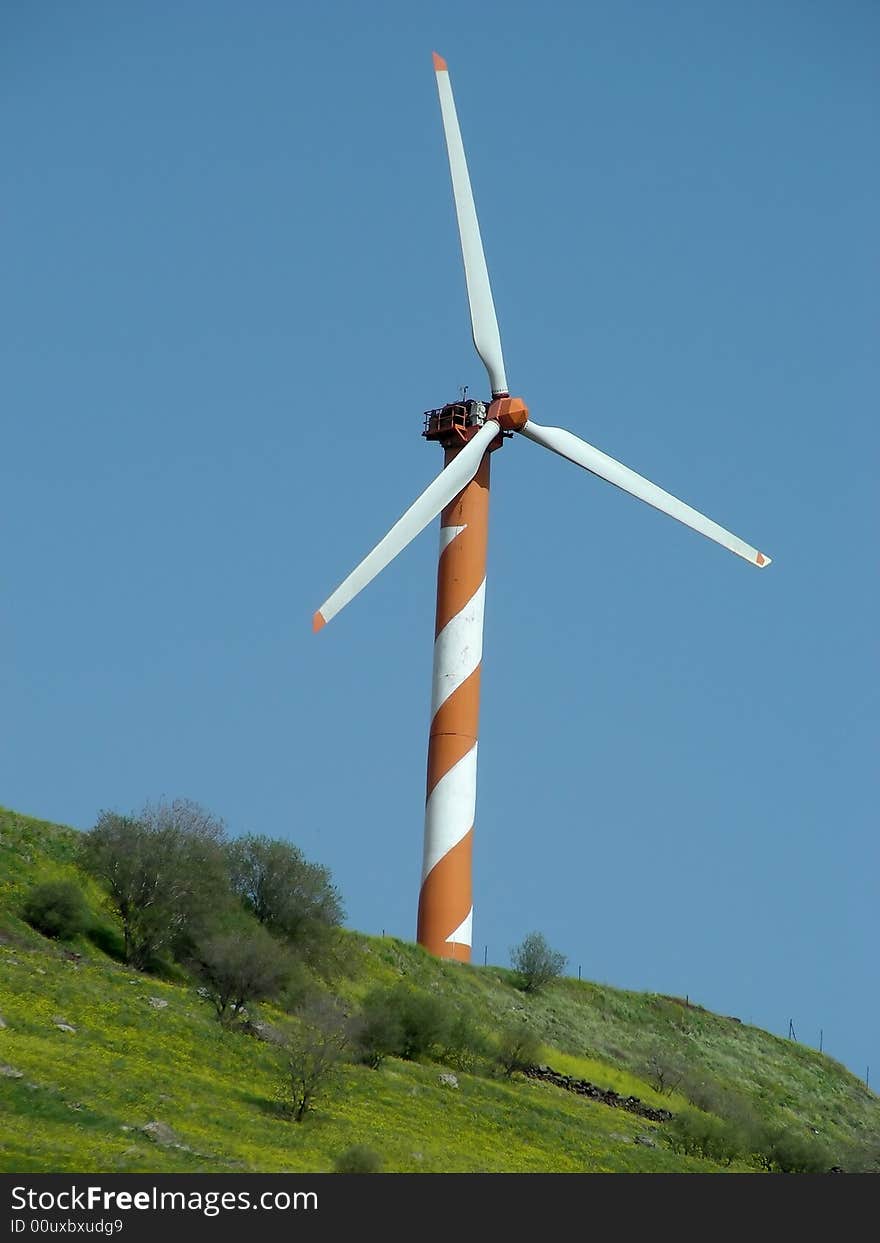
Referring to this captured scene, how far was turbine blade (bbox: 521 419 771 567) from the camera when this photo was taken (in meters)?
70.6

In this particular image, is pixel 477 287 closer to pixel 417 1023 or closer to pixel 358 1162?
pixel 417 1023

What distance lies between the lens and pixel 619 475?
70.6m

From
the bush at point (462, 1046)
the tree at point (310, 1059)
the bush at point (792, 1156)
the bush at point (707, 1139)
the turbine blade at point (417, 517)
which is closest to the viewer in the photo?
the tree at point (310, 1059)

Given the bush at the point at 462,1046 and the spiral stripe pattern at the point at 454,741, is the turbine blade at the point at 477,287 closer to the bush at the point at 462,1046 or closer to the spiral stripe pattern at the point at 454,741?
the spiral stripe pattern at the point at 454,741

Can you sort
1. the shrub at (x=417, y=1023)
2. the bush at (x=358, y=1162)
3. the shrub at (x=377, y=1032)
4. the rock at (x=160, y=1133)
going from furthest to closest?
1. the shrub at (x=417, y=1023)
2. the shrub at (x=377, y=1032)
3. the bush at (x=358, y=1162)
4. the rock at (x=160, y=1133)

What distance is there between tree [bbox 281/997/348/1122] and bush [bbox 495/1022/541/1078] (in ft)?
41.8

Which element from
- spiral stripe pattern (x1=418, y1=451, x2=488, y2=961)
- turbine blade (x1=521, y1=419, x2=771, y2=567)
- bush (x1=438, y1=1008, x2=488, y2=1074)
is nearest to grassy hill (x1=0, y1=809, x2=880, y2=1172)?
bush (x1=438, y1=1008, x2=488, y2=1074)

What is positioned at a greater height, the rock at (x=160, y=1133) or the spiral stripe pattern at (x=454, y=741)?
the spiral stripe pattern at (x=454, y=741)

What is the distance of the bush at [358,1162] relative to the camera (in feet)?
112

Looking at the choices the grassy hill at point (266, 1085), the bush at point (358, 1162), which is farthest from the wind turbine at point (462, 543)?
the bush at point (358, 1162)

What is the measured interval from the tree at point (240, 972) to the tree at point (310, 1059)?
441cm

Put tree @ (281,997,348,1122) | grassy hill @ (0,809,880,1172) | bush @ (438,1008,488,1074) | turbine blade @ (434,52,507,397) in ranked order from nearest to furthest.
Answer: grassy hill @ (0,809,880,1172) → tree @ (281,997,348,1122) → bush @ (438,1008,488,1074) → turbine blade @ (434,52,507,397)

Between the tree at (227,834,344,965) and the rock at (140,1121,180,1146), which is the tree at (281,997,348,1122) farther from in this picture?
the tree at (227,834,344,965)
